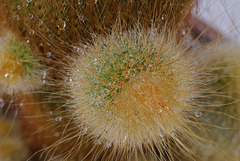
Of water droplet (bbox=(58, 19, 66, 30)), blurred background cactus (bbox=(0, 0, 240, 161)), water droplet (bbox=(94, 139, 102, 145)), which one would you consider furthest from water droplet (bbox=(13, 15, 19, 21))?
water droplet (bbox=(94, 139, 102, 145))

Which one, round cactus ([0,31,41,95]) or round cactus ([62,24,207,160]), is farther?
round cactus ([0,31,41,95])

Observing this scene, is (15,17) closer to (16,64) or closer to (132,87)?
(16,64)

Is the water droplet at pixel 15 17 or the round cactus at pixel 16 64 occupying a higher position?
the water droplet at pixel 15 17

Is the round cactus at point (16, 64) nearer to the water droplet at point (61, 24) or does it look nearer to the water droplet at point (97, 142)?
the water droplet at point (61, 24)

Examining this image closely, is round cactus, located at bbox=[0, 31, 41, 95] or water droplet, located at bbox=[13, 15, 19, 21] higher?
water droplet, located at bbox=[13, 15, 19, 21]

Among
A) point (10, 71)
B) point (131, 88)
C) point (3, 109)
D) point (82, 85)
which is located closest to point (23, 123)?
point (3, 109)

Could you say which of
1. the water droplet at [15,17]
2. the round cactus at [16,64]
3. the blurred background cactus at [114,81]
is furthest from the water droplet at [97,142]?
the water droplet at [15,17]

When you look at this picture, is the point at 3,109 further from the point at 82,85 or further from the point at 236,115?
the point at 236,115

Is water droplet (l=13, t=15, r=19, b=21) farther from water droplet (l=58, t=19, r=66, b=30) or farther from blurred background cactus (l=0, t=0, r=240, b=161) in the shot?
water droplet (l=58, t=19, r=66, b=30)

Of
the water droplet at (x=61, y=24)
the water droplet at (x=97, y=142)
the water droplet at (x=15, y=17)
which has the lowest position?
the water droplet at (x=97, y=142)
